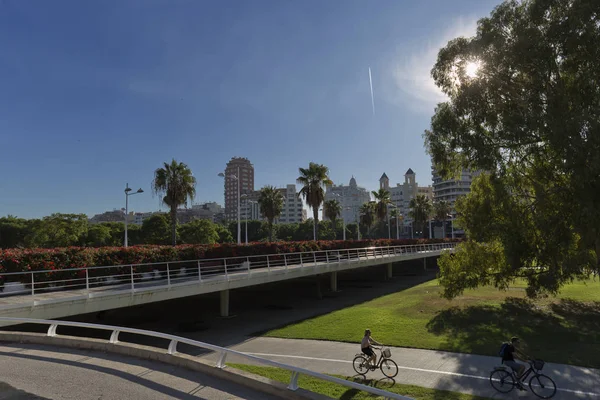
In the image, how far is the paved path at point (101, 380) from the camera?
6750mm

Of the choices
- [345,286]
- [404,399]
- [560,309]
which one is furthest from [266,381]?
[345,286]

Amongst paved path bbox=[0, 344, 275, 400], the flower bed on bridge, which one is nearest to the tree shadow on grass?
paved path bbox=[0, 344, 275, 400]

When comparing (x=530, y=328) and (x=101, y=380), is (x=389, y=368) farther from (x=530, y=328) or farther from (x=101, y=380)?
(x=530, y=328)

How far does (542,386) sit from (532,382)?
82 cm

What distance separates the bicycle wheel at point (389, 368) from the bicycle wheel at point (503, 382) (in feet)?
8.87

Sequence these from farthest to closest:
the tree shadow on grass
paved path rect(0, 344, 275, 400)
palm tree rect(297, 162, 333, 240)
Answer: palm tree rect(297, 162, 333, 240)
the tree shadow on grass
paved path rect(0, 344, 275, 400)

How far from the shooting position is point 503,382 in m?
10.7

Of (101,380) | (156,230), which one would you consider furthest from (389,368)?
(156,230)

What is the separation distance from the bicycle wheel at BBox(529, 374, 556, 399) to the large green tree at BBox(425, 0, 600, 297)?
6.14 metres

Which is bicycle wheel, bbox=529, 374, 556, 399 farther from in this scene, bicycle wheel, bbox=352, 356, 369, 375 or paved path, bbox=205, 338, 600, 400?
bicycle wheel, bbox=352, 356, 369, 375

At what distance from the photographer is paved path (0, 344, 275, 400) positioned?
675 cm

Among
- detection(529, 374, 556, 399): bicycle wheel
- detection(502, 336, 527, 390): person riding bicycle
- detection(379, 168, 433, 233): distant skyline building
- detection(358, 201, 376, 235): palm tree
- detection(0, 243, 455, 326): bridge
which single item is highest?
detection(379, 168, 433, 233): distant skyline building

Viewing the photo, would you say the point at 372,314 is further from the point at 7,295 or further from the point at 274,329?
the point at 7,295

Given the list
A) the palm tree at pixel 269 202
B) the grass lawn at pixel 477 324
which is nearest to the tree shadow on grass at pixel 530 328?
the grass lawn at pixel 477 324
